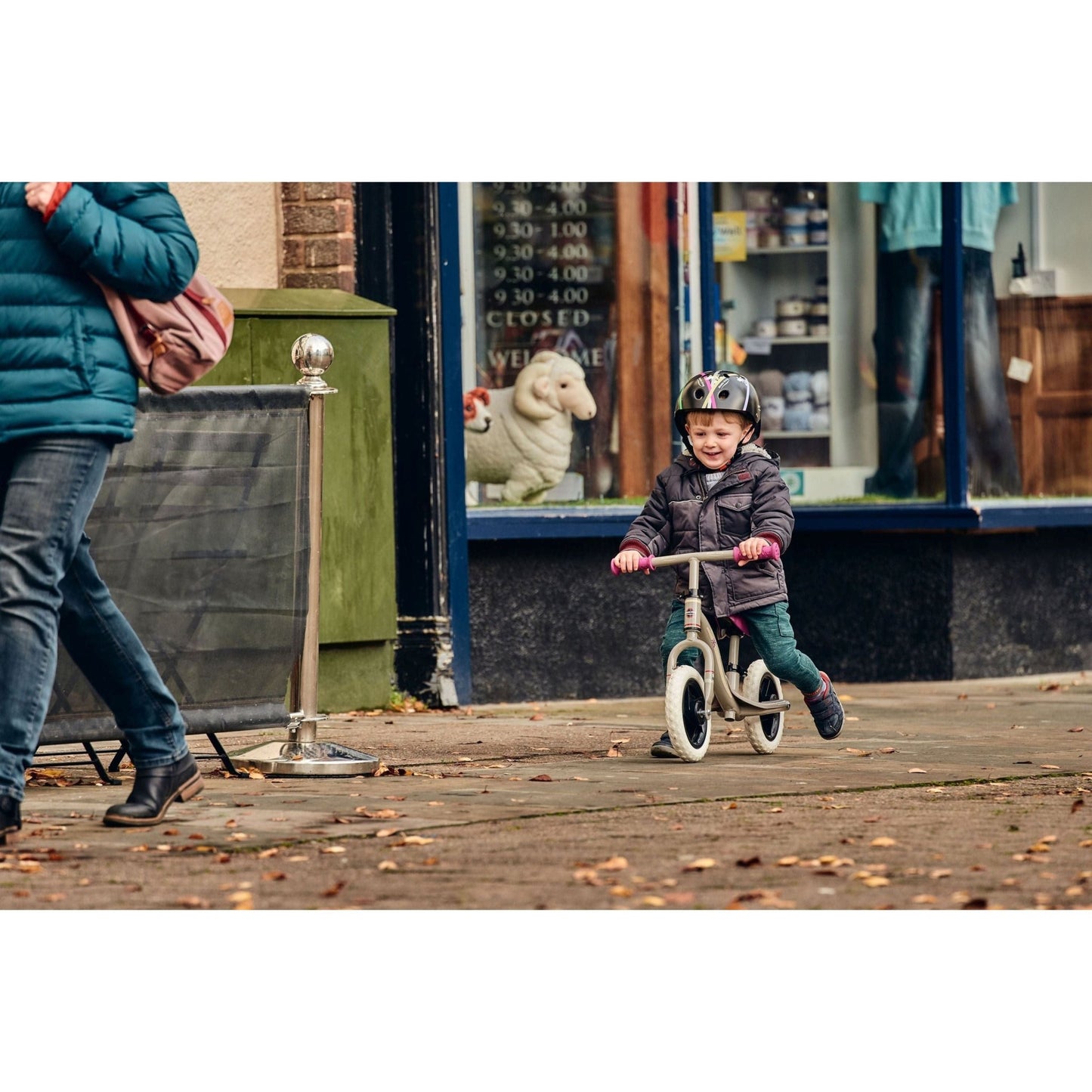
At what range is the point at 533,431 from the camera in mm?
10188

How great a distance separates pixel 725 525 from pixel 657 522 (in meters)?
0.26

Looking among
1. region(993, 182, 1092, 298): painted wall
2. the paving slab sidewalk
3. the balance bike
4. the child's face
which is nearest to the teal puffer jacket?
the paving slab sidewalk

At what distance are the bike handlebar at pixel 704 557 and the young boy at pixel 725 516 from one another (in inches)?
4.0

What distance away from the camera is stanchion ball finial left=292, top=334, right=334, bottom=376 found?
678 centimetres

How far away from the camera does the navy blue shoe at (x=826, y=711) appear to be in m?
7.54

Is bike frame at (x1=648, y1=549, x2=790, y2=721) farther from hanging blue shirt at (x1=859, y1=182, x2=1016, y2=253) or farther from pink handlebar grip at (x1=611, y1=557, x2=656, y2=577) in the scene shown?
hanging blue shirt at (x1=859, y1=182, x2=1016, y2=253)

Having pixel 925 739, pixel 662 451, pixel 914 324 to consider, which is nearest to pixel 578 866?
pixel 925 739

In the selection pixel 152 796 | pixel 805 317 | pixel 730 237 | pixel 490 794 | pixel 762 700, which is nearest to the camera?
pixel 152 796

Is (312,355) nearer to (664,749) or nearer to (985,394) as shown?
(664,749)

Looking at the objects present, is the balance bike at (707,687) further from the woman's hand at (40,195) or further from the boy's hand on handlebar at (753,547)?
the woman's hand at (40,195)

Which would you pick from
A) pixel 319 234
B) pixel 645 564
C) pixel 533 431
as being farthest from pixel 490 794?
pixel 533 431

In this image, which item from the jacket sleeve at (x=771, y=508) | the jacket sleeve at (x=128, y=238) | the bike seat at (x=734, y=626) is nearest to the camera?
the jacket sleeve at (x=128, y=238)

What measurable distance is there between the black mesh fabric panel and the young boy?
133cm

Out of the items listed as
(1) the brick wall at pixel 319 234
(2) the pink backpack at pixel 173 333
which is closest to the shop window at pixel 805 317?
(1) the brick wall at pixel 319 234
